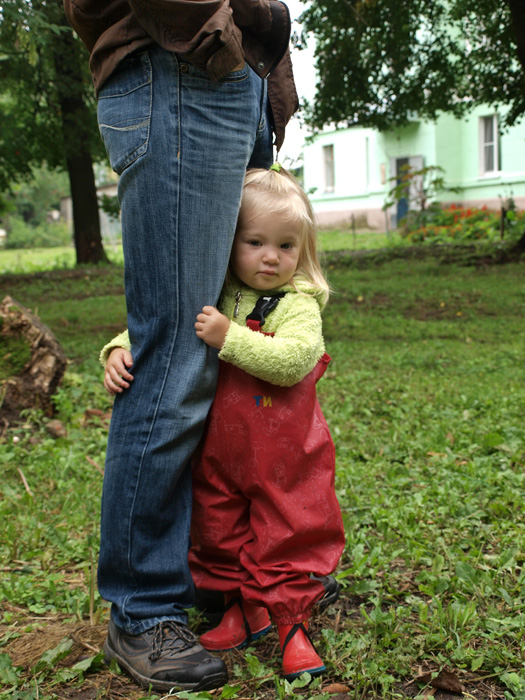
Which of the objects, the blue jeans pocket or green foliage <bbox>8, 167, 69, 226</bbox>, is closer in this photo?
the blue jeans pocket

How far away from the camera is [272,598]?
6.75ft

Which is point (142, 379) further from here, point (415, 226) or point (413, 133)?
point (413, 133)

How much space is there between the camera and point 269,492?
6.81ft

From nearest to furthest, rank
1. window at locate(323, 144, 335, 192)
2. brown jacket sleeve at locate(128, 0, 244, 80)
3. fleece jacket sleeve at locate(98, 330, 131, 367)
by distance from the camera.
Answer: brown jacket sleeve at locate(128, 0, 244, 80), fleece jacket sleeve at locate(98, 330, 131, 367), window at locate(323, 144, 335, 192)

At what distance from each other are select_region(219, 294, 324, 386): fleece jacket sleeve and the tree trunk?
6.12 meters

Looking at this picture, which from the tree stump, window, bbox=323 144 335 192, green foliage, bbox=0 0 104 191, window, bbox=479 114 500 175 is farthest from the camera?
window, bbox=323 144 335 192

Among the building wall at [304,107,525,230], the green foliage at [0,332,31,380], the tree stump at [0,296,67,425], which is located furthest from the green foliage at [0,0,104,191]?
the building wall at [304,107,525,230]

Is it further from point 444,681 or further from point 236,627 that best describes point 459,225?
point 444,681

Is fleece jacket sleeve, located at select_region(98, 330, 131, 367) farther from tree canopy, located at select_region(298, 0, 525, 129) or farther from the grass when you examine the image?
tree canopy, located at select_region(298, 0, 525, 129)

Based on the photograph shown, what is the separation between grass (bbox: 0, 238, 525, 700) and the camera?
2037mm

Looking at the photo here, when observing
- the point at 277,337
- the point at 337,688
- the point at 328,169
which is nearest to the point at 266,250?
the point at 277,337

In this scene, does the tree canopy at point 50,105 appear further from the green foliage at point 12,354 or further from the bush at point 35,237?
the bush at point 35,237

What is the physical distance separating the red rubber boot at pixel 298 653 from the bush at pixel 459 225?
13981mm

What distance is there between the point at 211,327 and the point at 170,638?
0.88 m
